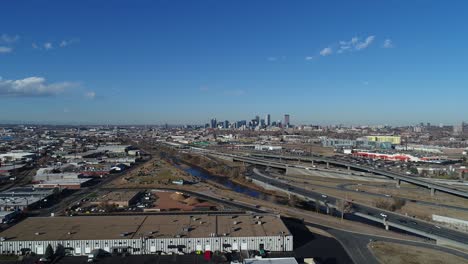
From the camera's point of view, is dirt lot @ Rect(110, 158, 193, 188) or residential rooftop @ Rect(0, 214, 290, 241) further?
dirt lot @ Rect(110, 158, 193, 188)

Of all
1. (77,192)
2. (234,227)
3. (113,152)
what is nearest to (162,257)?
(234,227)

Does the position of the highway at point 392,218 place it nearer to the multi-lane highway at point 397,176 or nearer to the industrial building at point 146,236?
the industrial building at point 146,236

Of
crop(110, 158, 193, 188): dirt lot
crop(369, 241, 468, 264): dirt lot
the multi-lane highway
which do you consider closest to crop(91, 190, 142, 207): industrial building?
crop(110, 158, 193, 188): dirt lot

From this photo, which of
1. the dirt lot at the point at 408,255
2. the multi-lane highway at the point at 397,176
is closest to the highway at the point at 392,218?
the dirt lot at the point at 408,255

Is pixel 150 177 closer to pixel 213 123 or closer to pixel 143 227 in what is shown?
pixel 143 227

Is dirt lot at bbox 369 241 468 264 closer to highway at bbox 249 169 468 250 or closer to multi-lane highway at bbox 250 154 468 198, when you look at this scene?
highway at bbox 249 169 468 250

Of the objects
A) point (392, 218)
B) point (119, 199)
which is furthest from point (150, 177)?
point (392, 218)

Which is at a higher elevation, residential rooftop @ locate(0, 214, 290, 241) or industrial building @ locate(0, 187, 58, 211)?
residential rooftop @ locate(0, 214, 290, 241)
